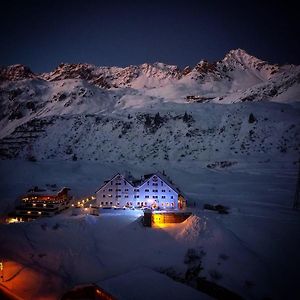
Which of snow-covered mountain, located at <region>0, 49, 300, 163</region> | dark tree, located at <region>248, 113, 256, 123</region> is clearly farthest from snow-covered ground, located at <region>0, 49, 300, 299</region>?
snow-covered mountain, located at <region>0, 49, 300, 163</region>

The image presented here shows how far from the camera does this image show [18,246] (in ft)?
169

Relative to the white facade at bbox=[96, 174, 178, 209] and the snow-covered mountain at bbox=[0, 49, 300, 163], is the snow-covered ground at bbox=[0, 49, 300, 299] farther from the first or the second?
the white facade at bbox=[96, 174, 178, 209]

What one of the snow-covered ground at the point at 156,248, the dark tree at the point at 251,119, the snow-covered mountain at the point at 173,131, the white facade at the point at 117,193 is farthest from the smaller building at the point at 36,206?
the dark tree at the point at 251,119

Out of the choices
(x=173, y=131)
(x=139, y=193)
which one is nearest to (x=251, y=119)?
(x=173, y=131)

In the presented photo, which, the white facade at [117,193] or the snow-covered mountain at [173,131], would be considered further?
the snow-covered mountain at [173,131]

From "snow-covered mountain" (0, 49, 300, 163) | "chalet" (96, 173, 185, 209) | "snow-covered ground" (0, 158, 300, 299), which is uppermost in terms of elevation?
"snow-covered mountain" (0, 49, 300, 163)

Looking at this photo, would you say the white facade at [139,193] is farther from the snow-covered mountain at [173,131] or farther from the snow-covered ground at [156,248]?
the snow-covered mountain at [173,131]

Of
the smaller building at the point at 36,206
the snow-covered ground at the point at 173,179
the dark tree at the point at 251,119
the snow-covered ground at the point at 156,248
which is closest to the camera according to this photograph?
the snow-covered ground at the point at 156,248

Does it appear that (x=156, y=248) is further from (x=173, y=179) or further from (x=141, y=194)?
(x=173, y=179)

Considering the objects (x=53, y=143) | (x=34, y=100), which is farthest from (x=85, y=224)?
(x=34, y=100)

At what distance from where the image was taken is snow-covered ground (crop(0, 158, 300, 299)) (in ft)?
139

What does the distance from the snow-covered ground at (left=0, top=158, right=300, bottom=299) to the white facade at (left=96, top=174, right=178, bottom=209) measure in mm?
4331

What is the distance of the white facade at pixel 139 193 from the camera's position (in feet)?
217

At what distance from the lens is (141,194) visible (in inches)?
2640
